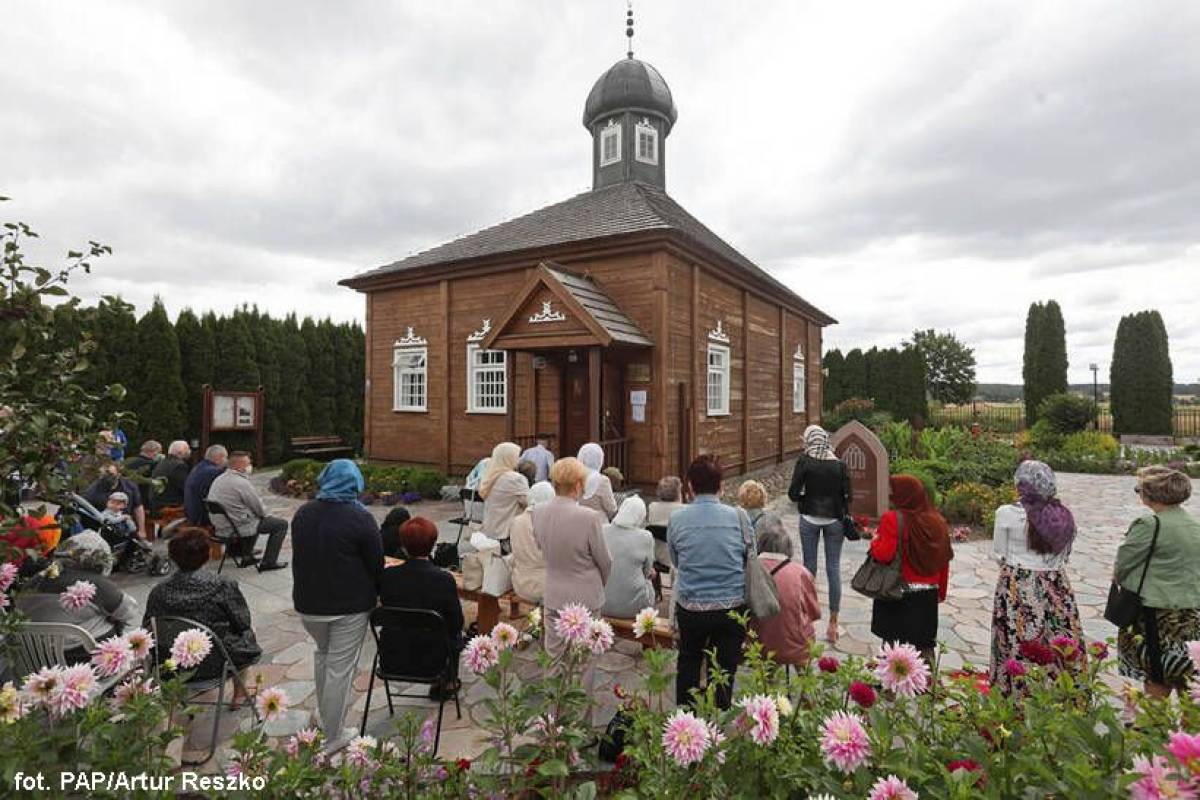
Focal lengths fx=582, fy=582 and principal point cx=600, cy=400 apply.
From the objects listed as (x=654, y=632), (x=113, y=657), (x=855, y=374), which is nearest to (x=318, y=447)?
(x=654, y=632)

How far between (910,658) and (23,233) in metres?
3.44

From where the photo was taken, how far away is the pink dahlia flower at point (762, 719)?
64.4 inches

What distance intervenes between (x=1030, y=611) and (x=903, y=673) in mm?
2496

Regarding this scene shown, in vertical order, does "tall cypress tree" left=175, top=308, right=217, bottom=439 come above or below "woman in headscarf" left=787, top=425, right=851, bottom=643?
above

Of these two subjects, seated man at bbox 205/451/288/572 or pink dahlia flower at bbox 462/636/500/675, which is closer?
pink dahlia flower at bbox 462/636/500/675

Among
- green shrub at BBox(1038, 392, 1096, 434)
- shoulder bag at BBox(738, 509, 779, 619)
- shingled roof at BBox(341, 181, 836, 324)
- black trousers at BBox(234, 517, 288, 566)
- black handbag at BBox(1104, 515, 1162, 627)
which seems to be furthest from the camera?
green shrub at BBox(1038, 392, 1096, 434)

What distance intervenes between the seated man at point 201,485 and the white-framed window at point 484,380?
6274 millimetres

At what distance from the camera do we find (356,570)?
3.51 meters

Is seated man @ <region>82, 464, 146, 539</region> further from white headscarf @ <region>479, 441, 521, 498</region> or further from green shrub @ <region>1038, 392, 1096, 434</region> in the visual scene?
green shrub @ <region>1038, 392, 1096, 434</region>

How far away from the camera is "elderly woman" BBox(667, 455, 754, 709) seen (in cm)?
325

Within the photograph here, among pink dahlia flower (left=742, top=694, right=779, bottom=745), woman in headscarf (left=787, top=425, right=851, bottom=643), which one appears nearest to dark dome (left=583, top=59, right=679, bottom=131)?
woman in headscarf (left=787, top=425, right=851, bottom=643)

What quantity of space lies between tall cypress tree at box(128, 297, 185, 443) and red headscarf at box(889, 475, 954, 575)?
17.6 meters

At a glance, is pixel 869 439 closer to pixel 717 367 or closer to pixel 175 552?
pixel 717 367

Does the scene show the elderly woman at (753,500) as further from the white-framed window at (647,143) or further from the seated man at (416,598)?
the white-framed window at (647,143)
